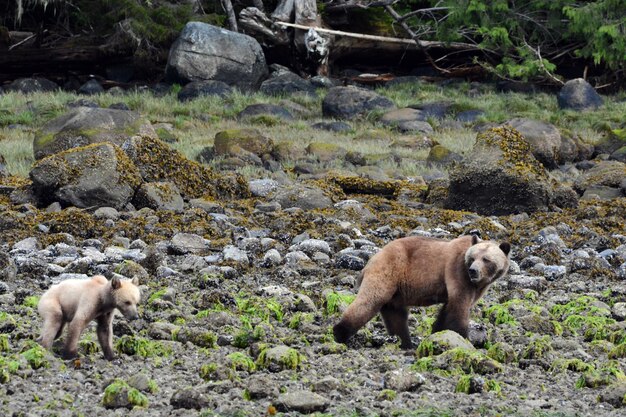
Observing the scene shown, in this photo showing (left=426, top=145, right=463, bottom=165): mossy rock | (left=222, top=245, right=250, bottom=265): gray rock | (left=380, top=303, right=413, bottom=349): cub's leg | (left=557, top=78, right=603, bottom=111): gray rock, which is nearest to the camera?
(left=380, top=303, right=413, bottom=349): cub's leg

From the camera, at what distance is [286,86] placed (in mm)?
31281

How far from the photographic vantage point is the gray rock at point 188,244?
12.0m

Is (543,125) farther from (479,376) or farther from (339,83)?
(479,376)

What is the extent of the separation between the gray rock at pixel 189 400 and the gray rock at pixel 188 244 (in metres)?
5.84

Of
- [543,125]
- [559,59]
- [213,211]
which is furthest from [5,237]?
[559,59]

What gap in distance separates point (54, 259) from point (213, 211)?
3.75 meters

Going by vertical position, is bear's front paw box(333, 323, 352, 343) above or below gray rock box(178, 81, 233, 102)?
above

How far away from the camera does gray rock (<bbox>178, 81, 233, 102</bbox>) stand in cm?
2953

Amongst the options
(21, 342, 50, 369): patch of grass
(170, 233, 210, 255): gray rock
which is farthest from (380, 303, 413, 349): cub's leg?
(170, 233, 210, 255): gray rock

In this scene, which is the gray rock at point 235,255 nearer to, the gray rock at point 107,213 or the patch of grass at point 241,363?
the gray rock at point 107,213

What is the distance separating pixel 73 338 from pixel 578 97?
25006mm

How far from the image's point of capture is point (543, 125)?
72.4 feet

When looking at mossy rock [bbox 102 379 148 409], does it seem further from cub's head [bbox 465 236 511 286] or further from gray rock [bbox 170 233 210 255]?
gray rock [bbox 170 233 210 255]

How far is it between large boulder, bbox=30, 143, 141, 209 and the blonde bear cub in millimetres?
7306
